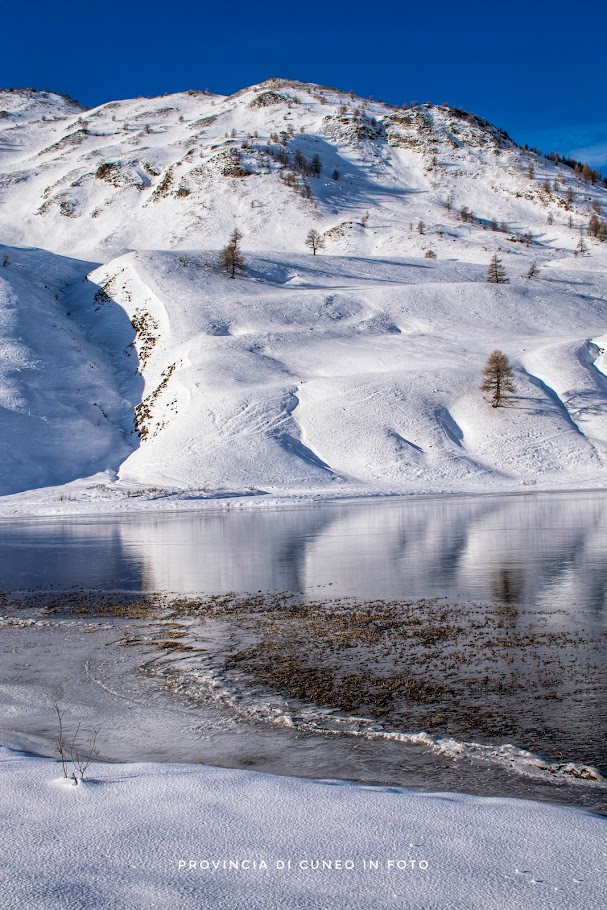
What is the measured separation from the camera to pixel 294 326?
241 feet

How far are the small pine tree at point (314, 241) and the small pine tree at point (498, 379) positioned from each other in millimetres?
49364

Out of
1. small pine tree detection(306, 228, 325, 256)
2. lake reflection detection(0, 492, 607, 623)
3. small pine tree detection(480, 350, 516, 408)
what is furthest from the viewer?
small pine tree detection(306, 228, 325, 256)

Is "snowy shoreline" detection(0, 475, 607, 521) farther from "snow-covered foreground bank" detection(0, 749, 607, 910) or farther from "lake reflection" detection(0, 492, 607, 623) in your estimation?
"snow-covered foreground bank" detection(0, 749, 607, 910)

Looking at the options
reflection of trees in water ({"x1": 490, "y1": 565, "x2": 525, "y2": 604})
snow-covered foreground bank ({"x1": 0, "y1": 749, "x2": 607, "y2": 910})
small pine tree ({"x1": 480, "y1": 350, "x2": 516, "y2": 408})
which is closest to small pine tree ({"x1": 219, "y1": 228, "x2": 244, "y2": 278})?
small pine tree ({"x1": 480, "y1": 350, "x2": 516, "y2": 408})

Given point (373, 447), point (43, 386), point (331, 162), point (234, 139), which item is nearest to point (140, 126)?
point (234, 139)

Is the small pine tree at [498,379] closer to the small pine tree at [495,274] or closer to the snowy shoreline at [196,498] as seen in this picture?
the snowy shoreline at [196,498]

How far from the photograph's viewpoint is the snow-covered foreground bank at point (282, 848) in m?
3.41

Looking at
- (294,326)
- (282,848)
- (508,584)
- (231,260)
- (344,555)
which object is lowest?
(344,555)

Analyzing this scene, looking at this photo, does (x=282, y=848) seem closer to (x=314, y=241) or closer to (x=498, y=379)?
(x=498, y=379)

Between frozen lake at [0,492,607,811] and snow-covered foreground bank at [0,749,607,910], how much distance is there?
140cm

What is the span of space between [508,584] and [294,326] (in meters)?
60.1

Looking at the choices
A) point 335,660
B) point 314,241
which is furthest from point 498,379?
point 314,241

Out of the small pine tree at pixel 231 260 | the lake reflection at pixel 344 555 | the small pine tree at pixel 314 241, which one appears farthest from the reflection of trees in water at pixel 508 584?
the small pine tree at pixel 314 241

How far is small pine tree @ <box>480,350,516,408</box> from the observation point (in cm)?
5784
